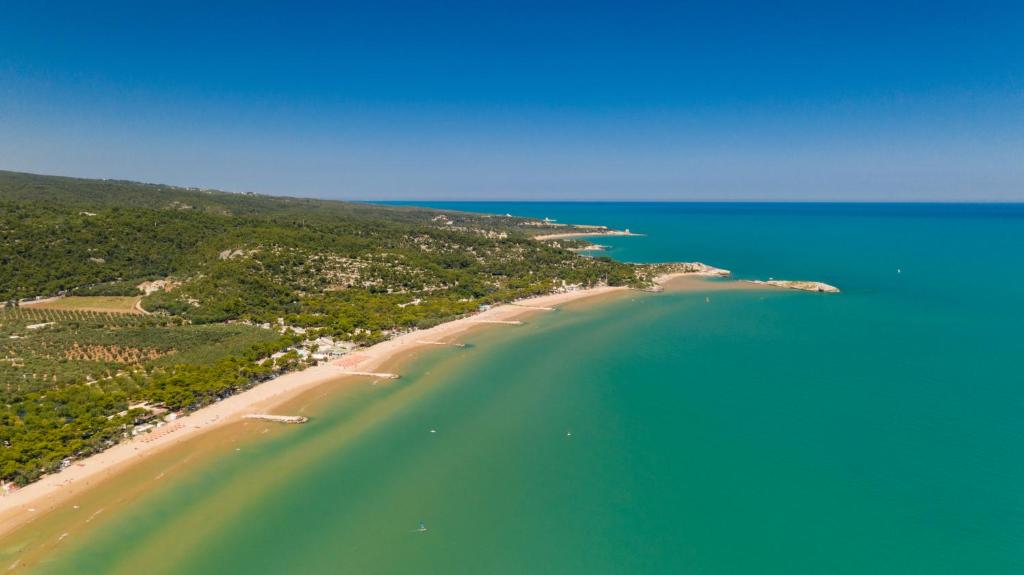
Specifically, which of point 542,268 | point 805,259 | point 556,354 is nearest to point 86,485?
point 556,354

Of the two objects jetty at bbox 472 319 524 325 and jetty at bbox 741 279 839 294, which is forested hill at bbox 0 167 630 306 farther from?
jetty at bbox 741 279 839 294

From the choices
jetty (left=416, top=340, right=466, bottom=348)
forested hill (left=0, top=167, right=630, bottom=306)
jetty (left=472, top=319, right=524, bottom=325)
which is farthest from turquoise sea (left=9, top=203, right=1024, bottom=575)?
forested hill (left=0, top=167, right=630, bottom=306)

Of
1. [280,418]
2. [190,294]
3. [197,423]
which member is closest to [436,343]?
[280,418]

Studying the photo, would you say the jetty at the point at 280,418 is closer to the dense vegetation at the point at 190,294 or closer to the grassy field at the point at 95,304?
the dense vegetation at the point at 190,294

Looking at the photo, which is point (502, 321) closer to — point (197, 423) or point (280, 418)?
point (280, 418)

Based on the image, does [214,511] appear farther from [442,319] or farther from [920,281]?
[920,281]

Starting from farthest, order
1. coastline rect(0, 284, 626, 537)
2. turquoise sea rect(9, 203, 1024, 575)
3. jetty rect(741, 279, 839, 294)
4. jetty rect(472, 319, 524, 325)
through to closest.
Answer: jetty rect(741, 279, 839, 294), jetty rect(472, 319, 524, 325), coastline rect(0, 284, 626, 537), turquoise sea rect(9, 203, 1024, 575)
